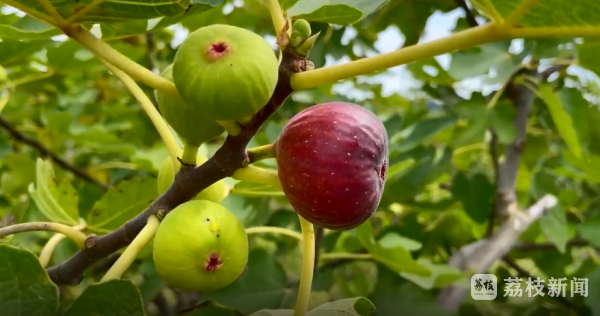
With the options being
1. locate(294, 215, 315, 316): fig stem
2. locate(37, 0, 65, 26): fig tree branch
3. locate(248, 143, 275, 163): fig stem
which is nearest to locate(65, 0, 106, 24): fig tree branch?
locate(37, 0, 65, 26): fig tree branch

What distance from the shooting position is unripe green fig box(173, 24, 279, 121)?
559 millimetres

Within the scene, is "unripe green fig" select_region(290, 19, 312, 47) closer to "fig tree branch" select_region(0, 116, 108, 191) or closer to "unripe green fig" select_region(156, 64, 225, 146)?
"unripe green fig" select_region(156, 64, 225, 146)

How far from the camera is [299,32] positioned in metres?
0.60

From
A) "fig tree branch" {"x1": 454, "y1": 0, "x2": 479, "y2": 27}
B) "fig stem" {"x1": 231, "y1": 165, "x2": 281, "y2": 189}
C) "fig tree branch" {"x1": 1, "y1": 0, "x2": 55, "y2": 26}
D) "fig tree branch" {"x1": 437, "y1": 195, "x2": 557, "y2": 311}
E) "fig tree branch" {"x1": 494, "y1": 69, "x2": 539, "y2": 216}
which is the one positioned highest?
"fig tree branch" {"x1": 1, "y1": 0, "x2": 55, "y2": 26}

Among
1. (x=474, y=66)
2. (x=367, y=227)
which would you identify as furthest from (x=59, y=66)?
(x=474, y=66)

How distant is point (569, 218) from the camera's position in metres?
2.21

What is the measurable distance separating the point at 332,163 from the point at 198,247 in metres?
0.19

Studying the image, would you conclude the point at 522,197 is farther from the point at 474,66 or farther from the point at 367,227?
the point at 367,227

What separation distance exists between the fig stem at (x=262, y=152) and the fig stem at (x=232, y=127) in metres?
0.07

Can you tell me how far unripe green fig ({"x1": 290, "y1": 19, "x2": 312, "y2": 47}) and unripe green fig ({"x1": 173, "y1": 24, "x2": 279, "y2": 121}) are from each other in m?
0.03

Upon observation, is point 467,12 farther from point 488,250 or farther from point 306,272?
point 306,272

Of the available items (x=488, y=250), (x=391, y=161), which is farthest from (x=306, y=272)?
(x=488, y=250)

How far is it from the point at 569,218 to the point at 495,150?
68cm

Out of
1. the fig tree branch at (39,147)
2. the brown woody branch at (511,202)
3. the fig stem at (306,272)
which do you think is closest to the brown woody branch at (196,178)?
the fig stem at (306,272)
